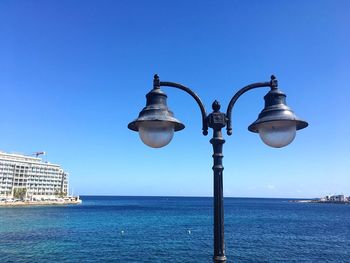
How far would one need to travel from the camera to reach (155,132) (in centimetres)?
541

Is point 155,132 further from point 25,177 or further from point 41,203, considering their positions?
point 25,177

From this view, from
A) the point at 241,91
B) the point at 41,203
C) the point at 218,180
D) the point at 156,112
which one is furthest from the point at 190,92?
the point at 41,203

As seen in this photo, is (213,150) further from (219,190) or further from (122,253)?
(122,253)

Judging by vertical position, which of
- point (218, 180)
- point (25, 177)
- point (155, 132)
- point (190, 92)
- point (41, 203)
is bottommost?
point (41, 203)

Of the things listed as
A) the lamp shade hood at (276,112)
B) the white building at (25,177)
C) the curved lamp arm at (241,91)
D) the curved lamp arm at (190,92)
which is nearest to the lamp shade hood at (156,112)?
the curved lamp arm at (190,92)

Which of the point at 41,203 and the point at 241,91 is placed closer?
the point at 241,91

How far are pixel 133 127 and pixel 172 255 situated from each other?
3456 centimetres

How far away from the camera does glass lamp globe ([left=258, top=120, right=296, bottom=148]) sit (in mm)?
5383

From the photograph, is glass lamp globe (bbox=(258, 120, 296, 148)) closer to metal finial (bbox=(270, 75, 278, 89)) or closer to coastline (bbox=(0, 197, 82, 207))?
metal finial (bbox=(270, 75, 278, 89))

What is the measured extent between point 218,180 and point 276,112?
148cm

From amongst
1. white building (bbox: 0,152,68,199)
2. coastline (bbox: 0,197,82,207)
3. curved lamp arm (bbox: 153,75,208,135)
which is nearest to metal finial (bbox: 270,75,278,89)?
curved lamp arm (bbox: 153,75,208,135)

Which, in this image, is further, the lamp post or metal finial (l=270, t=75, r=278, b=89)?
metal finial (l=270, t=75, r=278, b=89)

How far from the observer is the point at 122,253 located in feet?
126

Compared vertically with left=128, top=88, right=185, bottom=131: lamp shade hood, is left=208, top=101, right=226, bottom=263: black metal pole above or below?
below
